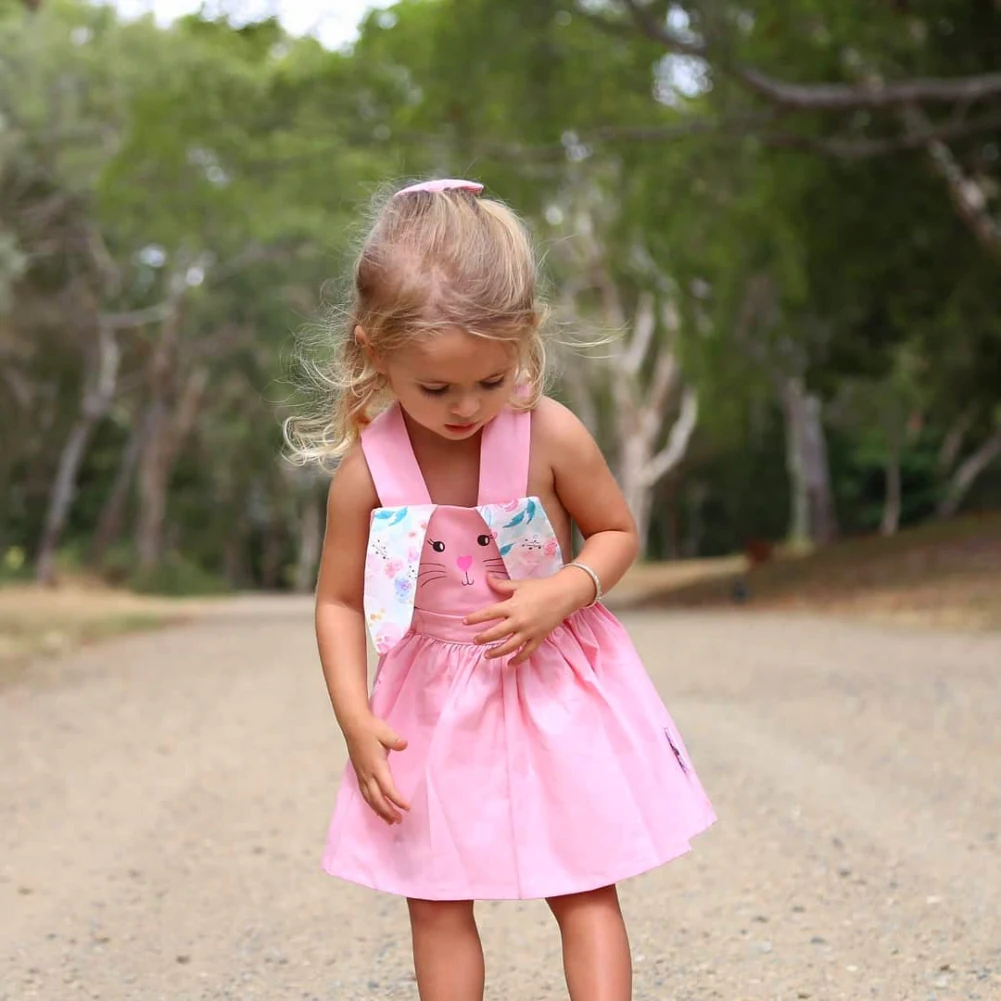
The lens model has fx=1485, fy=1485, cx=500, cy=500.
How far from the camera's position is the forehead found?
7.97 ft

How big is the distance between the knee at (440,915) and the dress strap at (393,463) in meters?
0.68

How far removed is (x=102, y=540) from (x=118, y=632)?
1654 centimetres

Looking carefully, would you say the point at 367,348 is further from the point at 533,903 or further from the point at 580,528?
the point at 533,903

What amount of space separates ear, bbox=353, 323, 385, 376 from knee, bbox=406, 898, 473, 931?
0.92 m

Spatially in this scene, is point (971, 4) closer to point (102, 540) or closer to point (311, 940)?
point (311, 940)

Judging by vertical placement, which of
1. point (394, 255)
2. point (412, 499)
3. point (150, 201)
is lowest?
point (412, 499)

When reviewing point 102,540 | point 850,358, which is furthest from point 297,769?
point 102,540

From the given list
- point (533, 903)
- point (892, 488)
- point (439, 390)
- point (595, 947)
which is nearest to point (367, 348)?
point (439, 390)

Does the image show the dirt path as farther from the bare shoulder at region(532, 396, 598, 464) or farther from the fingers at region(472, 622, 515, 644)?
the bare shoulder at region(532, 396, 598, 464)

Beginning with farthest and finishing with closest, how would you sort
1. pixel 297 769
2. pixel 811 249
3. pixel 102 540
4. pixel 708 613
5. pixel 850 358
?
pixel 102 540
pixel 850 358
pixel 811 249
pixel 708 613
pixel 297 769

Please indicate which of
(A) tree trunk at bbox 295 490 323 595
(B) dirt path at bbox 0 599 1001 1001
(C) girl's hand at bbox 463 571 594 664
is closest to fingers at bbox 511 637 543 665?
(C) girl's hand at bbox 463 571 594 664

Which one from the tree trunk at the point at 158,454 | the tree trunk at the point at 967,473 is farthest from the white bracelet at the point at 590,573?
the tree trunk at the point at 967,473

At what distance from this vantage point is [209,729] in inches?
293

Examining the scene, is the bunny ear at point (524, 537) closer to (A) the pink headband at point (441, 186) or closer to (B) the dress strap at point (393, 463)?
(B) the dress strap at point (393, 463)
